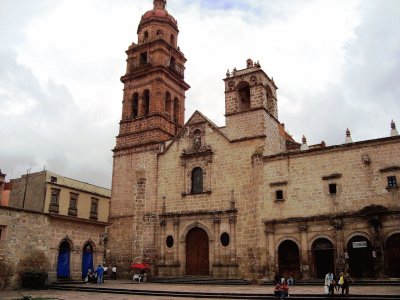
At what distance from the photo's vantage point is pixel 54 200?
34.4 m

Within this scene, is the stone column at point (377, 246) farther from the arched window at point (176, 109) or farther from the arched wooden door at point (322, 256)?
the arched window at point (176, 109)

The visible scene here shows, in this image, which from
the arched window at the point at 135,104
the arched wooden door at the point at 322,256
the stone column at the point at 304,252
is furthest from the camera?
the arched window at the point at 135,104

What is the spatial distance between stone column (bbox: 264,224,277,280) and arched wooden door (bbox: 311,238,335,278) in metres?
2.52

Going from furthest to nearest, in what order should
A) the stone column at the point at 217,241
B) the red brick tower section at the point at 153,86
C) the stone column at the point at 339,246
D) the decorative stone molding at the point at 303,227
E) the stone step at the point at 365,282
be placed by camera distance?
1. the red brick tower section at the point at 153,86
2. the stone column at the point at 217,241
3. the decorative stone molding at the point at 303,227
4. the stone column at the point at 339,246
5. the stone step at the point at 365,282

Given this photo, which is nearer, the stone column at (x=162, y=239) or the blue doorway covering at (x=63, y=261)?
the blue doorway covering at (x=63, y=261)

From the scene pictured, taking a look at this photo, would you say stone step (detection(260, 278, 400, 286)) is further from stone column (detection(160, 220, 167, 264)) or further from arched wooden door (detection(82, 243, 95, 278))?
arched wooden door (detection(82, 243, 95, 278))

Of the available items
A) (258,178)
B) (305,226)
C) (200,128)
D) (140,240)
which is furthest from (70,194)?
(305,226)

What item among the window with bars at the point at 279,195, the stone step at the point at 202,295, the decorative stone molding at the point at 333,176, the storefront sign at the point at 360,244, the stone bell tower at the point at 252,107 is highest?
the stone bell tower at the point at 252,107

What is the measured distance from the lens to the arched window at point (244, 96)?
→ 32031 millimetres

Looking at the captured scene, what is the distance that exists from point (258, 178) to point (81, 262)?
42.1 feet

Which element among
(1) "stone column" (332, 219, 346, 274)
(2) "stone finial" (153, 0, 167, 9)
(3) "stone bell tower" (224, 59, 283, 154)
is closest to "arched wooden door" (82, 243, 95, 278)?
(3) "stone bell tower" (224, 59, 283, 154)

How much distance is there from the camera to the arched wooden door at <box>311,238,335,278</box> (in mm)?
24547

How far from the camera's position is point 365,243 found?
76.7ft

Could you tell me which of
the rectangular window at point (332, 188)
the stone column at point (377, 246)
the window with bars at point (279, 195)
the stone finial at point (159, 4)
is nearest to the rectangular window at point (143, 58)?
the stone finial at point (159, 4)
